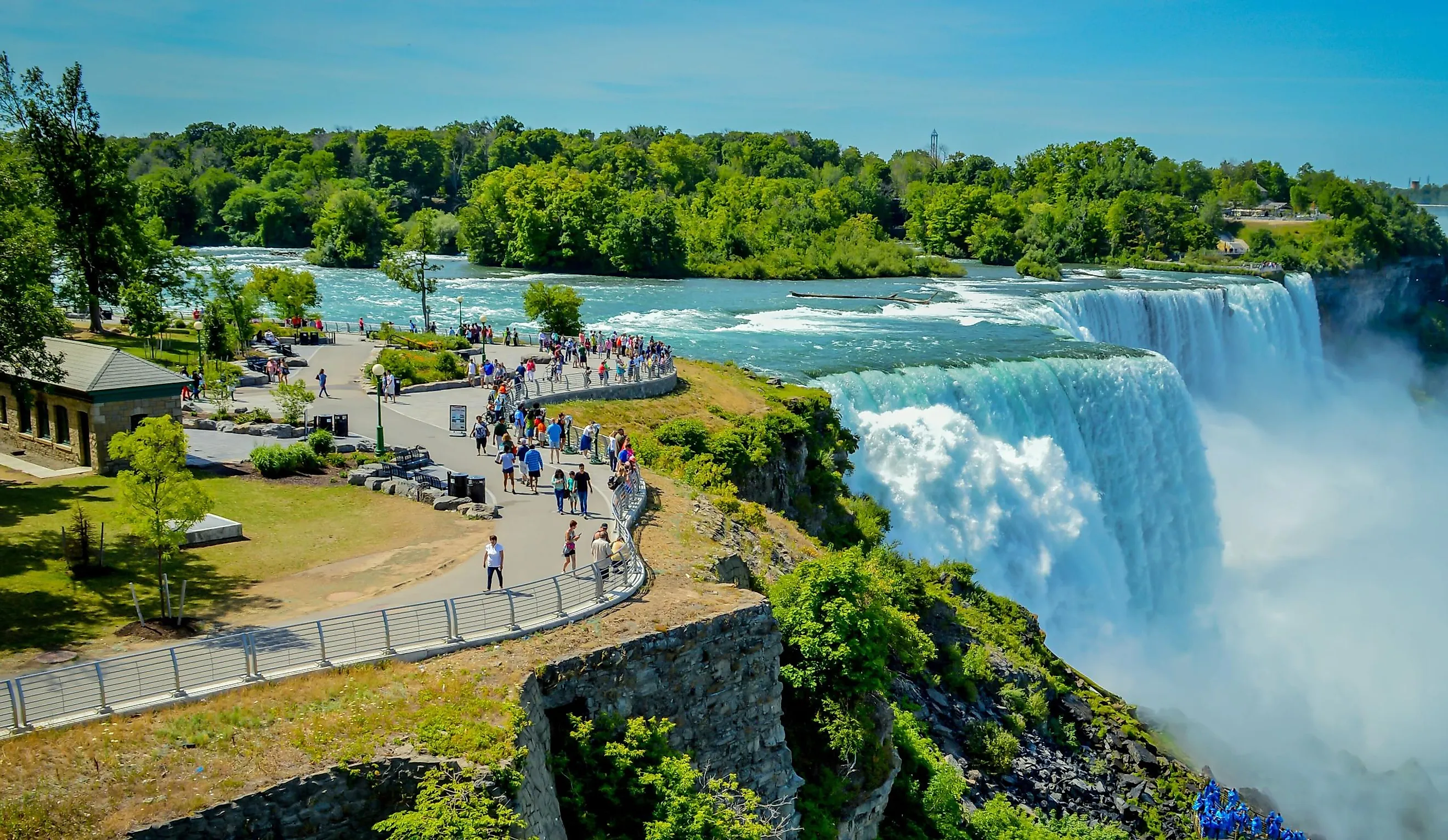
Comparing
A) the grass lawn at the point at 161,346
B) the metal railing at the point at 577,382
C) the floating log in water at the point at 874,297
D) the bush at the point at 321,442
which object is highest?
the floating log in water at the point at 874,297

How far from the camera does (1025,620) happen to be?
25938 millimetres

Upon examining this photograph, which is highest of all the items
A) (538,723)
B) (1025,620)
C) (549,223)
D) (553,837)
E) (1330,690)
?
(549,223)

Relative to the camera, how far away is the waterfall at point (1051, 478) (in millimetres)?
30047

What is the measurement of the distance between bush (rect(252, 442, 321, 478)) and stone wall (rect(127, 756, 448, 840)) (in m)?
11.7

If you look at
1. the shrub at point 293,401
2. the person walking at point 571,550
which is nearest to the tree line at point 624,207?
the shrub at point 293,401

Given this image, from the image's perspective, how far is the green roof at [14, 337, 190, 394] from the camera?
20.0 meters

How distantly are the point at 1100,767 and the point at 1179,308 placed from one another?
1445 inches

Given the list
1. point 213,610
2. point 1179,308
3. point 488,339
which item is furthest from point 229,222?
→ point 213,610

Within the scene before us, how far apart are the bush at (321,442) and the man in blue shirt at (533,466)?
420 cm

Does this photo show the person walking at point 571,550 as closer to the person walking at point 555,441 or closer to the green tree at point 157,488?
the green tree at point 157,488

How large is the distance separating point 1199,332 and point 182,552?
47937 mm

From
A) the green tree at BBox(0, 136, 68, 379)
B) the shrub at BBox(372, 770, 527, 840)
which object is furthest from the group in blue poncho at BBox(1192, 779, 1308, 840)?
the green tree at BBox(0, 136, 68, 379)

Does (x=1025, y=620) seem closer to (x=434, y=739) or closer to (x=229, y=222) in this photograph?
(x=434, y=739)

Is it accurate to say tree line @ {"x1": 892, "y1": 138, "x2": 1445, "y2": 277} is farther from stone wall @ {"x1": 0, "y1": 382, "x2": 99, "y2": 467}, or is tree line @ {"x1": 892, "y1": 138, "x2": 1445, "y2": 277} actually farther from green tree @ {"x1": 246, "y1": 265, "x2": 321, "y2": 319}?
stone wall @ {"x1": 0, "y1": 382, "x2": 99, "y2": 467}
